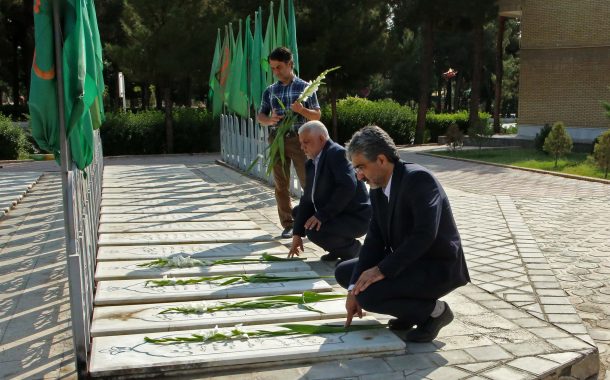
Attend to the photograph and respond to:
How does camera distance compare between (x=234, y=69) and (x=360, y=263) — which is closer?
(x=360, y=263)

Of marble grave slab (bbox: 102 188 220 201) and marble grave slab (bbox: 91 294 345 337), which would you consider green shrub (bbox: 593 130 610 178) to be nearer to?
marble grave slab (bbox: 102 188 220 201)

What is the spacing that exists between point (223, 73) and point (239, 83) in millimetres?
2068

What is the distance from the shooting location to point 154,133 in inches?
839

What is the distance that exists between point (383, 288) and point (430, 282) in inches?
10.5

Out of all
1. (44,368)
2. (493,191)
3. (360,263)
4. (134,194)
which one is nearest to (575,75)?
(493,191)

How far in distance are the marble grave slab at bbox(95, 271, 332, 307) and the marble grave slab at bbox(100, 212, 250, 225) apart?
2.65 metres

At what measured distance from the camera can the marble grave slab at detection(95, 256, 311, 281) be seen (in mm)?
4816

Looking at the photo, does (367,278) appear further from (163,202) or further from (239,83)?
(239,83)

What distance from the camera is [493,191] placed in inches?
436

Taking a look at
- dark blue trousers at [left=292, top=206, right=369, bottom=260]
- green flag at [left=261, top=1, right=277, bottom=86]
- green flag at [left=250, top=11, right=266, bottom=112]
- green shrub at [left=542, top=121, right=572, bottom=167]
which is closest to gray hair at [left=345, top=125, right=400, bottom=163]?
dark blue trousers at [left=292, top=206, right=369, bottom=260]

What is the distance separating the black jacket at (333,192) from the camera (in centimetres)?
511

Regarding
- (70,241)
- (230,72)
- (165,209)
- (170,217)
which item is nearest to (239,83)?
(230,72)

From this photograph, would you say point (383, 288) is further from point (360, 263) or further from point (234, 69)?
point (234, 69)

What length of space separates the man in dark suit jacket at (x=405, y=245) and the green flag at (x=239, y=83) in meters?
9.29
